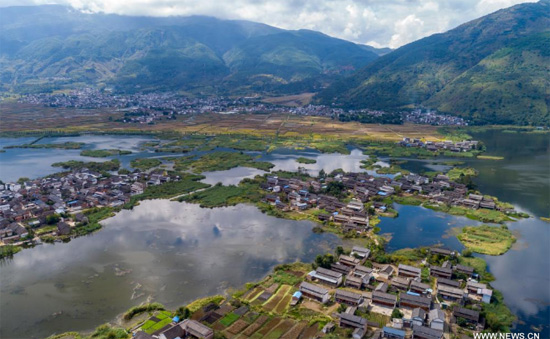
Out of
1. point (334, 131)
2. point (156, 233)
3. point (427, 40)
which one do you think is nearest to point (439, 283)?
point (156, 233)

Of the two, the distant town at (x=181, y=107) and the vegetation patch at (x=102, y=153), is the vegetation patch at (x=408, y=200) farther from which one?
the distant town at (x=181, y=107)

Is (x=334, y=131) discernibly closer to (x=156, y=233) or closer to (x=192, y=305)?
(x=156, y=233)

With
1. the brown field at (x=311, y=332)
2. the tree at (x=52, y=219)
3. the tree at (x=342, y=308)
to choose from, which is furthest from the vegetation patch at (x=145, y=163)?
the brown field at (x=311, y=332)

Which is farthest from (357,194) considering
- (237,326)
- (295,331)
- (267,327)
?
(237,326)

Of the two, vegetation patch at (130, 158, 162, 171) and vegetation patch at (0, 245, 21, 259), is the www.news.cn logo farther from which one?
vegetation patch at (130, 158, 162, 171)

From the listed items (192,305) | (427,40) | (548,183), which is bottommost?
(192,305)

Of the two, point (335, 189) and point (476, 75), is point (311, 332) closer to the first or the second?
point (335, 189)
